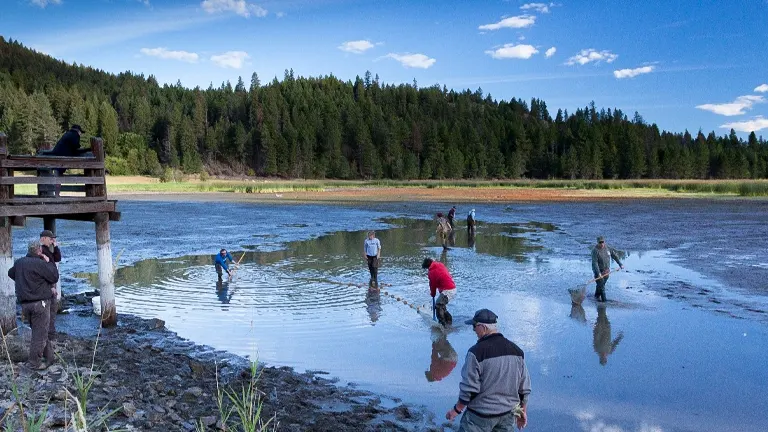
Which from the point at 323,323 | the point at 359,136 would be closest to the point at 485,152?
the point at 359,136

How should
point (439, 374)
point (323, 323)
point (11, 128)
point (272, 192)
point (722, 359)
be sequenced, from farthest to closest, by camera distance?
1. point (11, 128)
2. point (272, 192)
3. point (323, 323)
4. point (722, 359)
5. point (439, 374)

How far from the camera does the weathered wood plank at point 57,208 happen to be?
1098 cm

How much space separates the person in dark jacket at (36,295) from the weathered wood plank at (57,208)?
2421 mm

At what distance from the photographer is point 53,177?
38.4 ft

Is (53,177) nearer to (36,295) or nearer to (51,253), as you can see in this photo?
(51,253)

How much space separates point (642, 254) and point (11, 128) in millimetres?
141711

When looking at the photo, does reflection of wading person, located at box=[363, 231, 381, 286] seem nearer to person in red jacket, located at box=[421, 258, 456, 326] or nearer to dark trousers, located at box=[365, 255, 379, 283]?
dark trousers, located at box=[365, 255, 379, 283]

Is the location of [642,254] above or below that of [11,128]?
below

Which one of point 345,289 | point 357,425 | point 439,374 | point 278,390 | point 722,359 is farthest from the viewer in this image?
point 345,289

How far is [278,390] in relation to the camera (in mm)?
8758

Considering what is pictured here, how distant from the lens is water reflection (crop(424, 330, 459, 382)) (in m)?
9.95

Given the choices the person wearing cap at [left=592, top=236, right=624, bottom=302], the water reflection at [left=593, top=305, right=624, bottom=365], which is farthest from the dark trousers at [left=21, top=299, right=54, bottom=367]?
the person wearing cap at [left=592, top=236, right=624, bottom=302]

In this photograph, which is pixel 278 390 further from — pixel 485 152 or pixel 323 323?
pixel 485 152

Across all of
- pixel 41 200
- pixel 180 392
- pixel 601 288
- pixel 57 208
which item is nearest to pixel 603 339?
pixel 601 288
